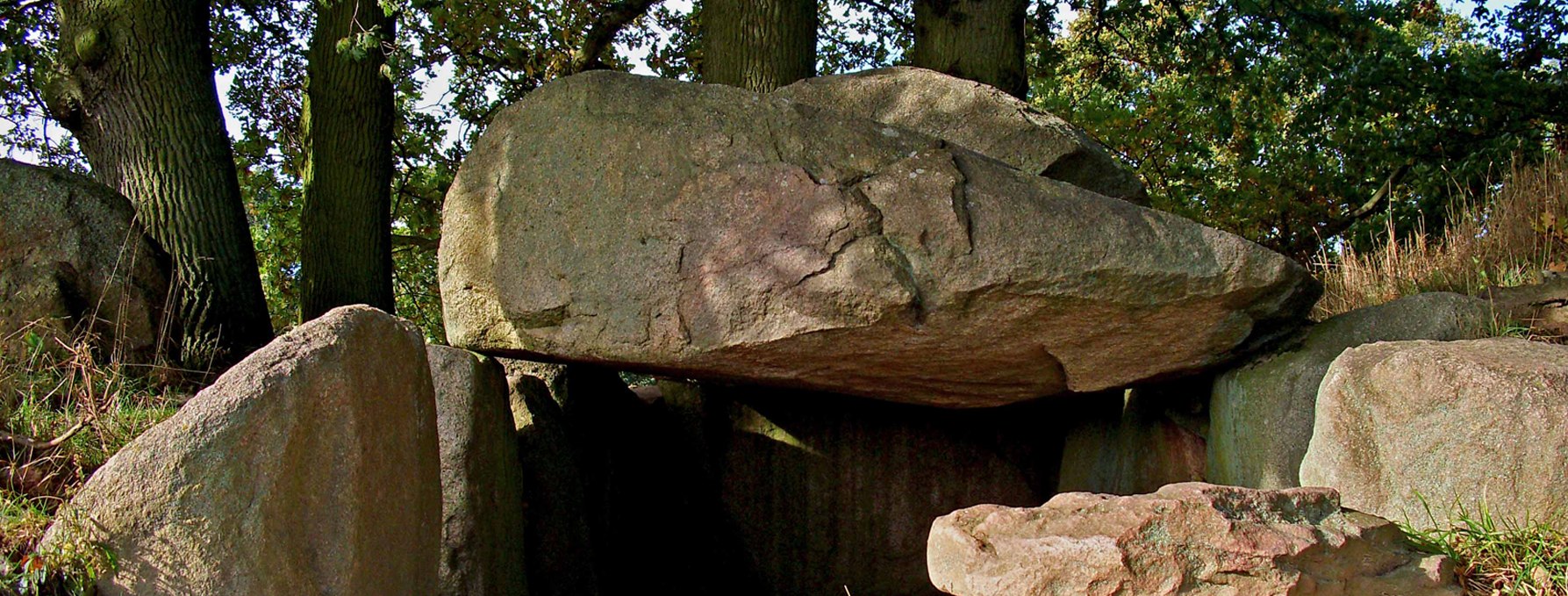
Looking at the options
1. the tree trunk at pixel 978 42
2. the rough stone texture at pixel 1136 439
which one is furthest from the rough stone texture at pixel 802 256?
the tree trunk at pixel 978 42

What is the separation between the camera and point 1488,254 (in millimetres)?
5426

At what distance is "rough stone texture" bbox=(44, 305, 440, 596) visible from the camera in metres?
3.18

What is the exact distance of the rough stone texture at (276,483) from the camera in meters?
3.18

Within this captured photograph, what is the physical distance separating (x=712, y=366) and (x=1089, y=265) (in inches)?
52.2

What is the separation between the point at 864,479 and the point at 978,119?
186 cm

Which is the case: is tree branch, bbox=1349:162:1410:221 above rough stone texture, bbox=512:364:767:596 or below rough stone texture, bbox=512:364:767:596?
above

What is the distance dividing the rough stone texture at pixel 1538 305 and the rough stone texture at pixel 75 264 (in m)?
4.99

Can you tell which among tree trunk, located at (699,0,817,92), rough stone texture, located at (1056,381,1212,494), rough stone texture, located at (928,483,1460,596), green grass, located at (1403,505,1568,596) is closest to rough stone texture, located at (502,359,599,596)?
tree trunk, located at (699,0,817,92)

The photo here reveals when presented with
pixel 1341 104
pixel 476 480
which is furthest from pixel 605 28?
pixel 1341 104

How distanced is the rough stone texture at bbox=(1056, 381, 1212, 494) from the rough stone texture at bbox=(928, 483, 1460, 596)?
181 cm

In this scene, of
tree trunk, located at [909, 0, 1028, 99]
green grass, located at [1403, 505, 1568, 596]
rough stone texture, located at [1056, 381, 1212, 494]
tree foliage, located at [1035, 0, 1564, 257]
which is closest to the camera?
green grass, located at [1403, 505, 1568, 596]

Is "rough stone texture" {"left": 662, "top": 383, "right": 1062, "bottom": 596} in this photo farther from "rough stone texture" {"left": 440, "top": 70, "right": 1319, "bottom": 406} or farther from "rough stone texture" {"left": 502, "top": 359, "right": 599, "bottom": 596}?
"rough stone texture" {"left": 440, "top": 70, "right": 1319, "bottom": 406}

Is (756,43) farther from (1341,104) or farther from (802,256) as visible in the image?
(1341,104)

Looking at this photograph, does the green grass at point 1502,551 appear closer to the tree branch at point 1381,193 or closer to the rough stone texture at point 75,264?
the rough stone texture at point 75,264
